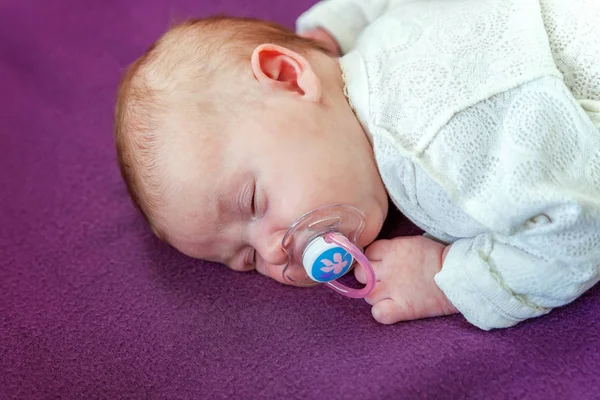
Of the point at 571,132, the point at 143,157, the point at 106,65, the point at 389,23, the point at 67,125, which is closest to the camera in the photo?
Result: the point at 571,132

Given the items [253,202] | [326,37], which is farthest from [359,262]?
[326,37]

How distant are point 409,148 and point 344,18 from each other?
0.57 meters

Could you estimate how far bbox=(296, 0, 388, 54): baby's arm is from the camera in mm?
1410

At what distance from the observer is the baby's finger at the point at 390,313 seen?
1004mm

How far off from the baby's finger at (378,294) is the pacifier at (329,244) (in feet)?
0.05

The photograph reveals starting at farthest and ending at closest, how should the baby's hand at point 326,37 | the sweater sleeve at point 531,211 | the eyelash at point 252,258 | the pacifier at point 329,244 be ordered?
the baby's hand at point 326,37 < the eyelash at point 252,258 < the pacifier at point 329,244 < the sweater sleeve at point 531,211

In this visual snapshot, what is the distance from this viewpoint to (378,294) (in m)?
1.04

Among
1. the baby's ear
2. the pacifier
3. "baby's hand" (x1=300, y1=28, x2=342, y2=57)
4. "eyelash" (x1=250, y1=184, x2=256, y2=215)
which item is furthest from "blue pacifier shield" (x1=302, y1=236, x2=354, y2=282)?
"baby's hand" (x1=300, y1=28, x2=342, y2=57)

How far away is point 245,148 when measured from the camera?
985 millimetres

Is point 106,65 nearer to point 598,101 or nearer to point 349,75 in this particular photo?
point 349,75

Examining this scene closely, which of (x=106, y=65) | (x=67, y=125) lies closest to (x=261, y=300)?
(x=67, y=125)

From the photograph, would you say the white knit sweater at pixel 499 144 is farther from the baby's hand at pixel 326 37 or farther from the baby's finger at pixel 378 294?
the baby's hand at pixel 326 37

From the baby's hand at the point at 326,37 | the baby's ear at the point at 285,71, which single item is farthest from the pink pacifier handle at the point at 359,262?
the baby's hand at the point at 326,37

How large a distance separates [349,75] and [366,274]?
1.10 ft
